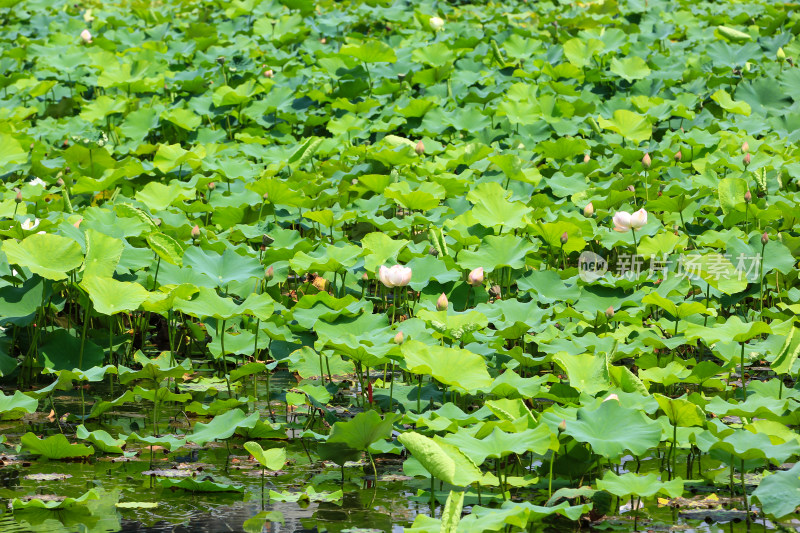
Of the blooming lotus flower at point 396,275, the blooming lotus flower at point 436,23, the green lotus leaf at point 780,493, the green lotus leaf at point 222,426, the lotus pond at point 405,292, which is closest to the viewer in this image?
the green lotus leaf at point 780,493

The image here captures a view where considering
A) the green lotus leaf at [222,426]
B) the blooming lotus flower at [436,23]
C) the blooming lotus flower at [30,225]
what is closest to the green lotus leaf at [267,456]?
the green lotus leaf at [222,426]

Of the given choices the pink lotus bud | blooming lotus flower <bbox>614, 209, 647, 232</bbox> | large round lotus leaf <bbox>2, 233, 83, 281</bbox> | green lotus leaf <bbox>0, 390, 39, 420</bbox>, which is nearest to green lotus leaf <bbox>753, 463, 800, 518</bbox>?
the pink lotus bud

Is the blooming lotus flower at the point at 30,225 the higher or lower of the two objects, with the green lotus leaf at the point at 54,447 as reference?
higher

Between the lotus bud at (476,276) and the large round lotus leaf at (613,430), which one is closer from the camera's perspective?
the large round lotus leaf at (613,430)

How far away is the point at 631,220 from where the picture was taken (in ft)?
11.0

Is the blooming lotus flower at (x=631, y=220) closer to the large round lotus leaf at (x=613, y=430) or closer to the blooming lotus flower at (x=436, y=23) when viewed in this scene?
the large round lotus leaf at (x=613, y=430)

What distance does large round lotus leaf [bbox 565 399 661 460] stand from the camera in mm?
2088

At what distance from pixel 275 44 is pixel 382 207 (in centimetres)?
330

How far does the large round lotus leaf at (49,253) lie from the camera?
2.79 metres

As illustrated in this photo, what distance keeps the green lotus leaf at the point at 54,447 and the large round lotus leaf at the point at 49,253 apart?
1.95 ft

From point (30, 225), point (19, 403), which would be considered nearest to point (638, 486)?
point (19, 403)

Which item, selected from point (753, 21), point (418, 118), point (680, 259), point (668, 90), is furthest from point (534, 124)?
point (753, 21)

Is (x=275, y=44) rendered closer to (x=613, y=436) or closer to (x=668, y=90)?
(x=668, y=90)

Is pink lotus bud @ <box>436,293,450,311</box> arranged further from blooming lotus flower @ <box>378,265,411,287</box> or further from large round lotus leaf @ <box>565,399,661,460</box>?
large round lotus leaf @ <box>565,399,661,460</box>
